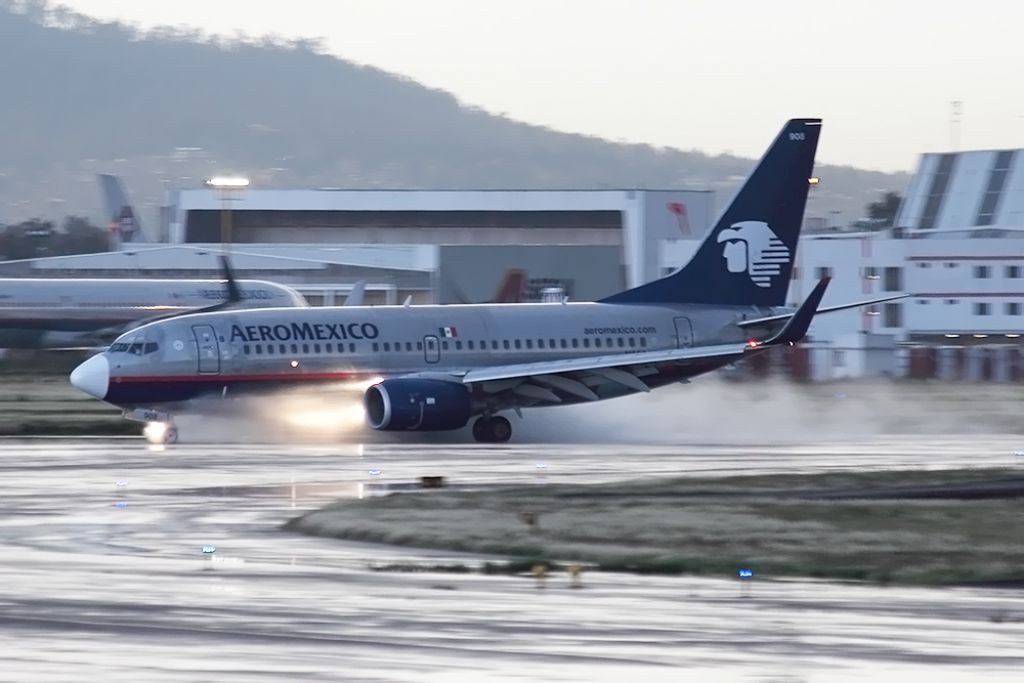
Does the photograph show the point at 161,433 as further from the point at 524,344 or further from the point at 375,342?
the point at 524,344

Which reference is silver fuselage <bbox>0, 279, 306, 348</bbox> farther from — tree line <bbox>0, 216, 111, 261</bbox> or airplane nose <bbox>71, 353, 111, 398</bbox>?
tree line <bbox>0, 216, 111, 261</bbox>

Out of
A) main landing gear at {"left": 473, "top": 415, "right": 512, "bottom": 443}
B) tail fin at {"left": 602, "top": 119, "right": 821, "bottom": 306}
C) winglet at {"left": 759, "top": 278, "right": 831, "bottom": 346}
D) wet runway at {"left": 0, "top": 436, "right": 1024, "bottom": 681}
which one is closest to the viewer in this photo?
wet runway at {"left": 0, "top": 436, "right": 1024, "bottom": 681}

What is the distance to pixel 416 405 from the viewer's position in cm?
3819

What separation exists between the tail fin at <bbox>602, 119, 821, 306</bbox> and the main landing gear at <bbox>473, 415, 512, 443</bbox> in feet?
19.6

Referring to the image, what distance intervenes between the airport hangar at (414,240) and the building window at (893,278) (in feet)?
45.2

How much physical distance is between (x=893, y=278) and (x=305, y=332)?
61246 millimetres

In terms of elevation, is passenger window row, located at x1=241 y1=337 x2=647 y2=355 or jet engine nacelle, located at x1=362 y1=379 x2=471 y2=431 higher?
passenger window row, located at x1=241 y1=337 x2=647 y2=355

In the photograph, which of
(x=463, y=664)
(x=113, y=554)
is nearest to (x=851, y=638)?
(x=463, y=664)

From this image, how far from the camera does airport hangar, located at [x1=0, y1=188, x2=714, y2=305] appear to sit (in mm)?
100312

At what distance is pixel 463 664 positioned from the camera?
454 inches

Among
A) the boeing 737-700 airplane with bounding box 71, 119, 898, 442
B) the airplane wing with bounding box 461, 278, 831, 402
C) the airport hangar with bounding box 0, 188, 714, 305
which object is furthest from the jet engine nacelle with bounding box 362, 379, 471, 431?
the airport hangar with bounding box 0, 188, 714, 305

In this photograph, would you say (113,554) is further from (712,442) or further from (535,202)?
(535,202)

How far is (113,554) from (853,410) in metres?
32.4

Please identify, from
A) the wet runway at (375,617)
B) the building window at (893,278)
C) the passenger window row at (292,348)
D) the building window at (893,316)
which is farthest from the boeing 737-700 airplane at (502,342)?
the building window at (893,278)
